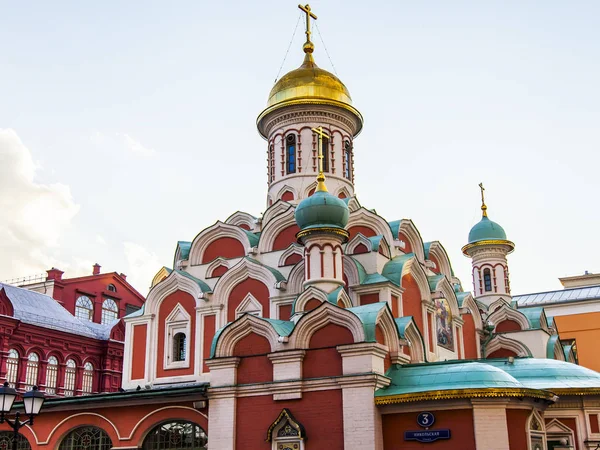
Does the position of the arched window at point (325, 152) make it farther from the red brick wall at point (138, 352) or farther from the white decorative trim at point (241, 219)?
the red brick wall at point (138, 352)

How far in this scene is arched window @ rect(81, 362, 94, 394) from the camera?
2701cm

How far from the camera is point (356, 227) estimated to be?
18281mm

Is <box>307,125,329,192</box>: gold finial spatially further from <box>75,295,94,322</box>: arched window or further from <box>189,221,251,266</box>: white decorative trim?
<box>75,295,94,322</box>: arched window

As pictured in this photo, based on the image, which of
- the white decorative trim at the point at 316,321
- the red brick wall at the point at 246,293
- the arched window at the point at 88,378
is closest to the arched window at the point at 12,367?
the arched window at the point at 88,378

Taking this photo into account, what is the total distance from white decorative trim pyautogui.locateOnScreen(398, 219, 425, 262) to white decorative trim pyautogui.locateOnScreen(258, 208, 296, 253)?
113 inches

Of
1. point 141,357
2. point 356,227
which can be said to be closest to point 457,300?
point 356,227

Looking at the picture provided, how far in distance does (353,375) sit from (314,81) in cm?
973

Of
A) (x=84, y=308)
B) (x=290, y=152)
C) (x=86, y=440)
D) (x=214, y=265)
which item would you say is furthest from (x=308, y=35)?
(x=84, y=308)

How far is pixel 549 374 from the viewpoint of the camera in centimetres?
1427

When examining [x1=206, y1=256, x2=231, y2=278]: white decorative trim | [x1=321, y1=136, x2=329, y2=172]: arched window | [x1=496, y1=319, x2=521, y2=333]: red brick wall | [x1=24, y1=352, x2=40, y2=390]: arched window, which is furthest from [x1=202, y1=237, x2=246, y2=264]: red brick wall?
[x1=24, y1=352, x2=40, y2=390]: arched window

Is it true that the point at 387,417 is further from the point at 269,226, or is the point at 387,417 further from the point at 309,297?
the point at 269,226

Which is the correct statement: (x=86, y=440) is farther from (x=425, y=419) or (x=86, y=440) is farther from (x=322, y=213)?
(x=425, y=419)

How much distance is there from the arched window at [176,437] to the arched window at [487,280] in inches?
458

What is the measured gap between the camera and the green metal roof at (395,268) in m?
16.6
